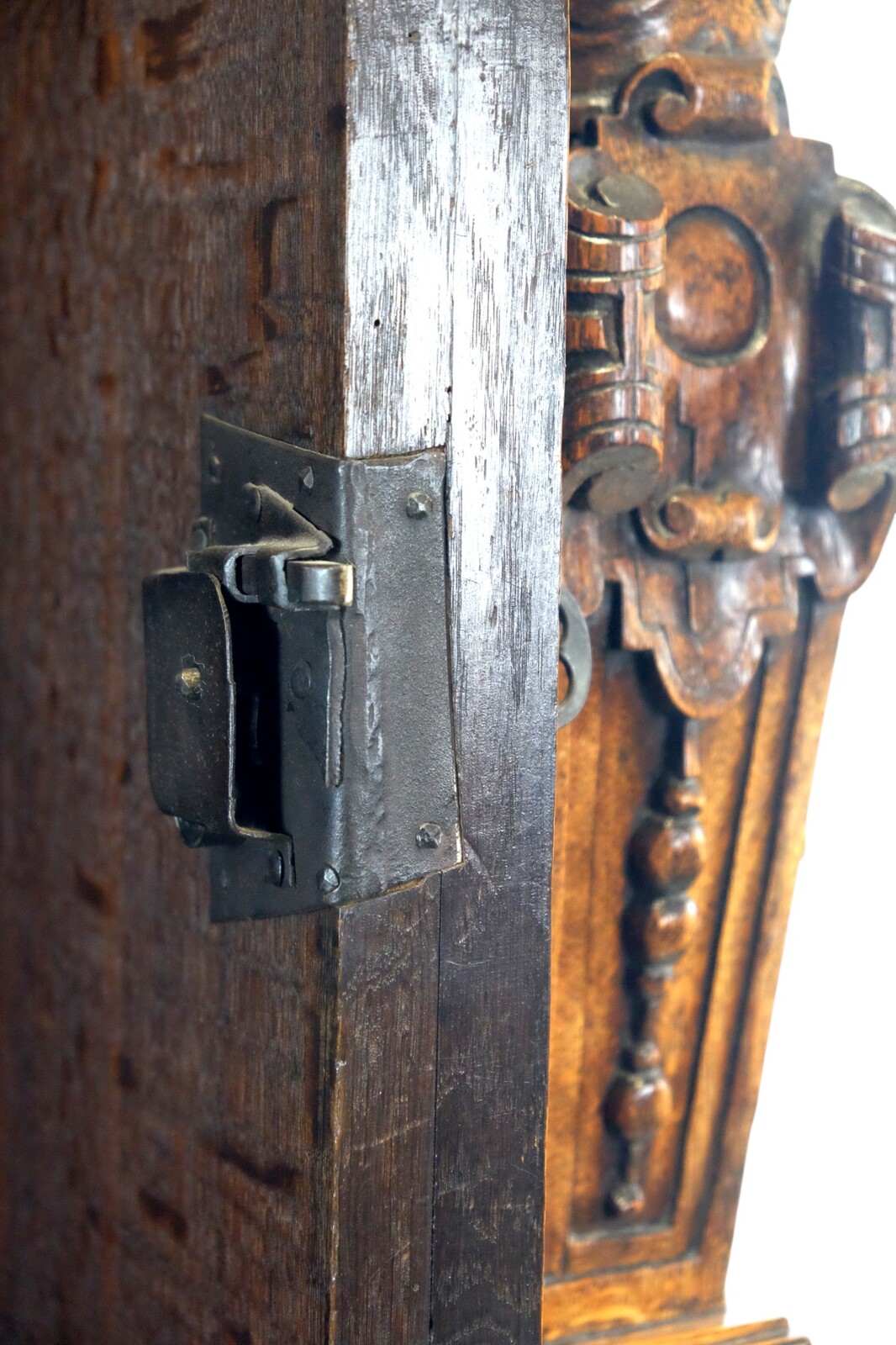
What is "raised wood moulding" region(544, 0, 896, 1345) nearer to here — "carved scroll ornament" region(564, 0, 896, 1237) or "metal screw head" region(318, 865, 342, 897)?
"carved scroll ornament" region(564, 0, 896, 1237)

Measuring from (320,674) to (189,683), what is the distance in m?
0.09

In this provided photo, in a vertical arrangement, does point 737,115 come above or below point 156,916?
above

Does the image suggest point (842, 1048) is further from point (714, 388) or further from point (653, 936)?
point (714, 388)

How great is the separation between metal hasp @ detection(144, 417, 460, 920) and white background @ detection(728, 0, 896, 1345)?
22.0 inches

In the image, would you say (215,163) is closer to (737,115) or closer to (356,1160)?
(737,115)

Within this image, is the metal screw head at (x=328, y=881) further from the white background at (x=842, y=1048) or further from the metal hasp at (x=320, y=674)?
the white background at (x=842, y=1048)

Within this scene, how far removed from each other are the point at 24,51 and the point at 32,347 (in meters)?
0.18

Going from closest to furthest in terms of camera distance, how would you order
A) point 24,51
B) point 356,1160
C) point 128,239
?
1. point 356,1160
2. point 128,239
3. point 24,51

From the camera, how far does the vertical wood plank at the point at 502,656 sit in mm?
641

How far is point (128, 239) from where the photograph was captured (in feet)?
2.63

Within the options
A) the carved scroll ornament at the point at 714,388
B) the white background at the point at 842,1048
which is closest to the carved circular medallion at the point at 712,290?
the carved scroll ornament at the point at 714,388

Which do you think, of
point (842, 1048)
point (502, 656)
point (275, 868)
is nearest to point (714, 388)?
point (502, 656)

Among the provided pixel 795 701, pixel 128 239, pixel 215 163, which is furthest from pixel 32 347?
pixel 795 701

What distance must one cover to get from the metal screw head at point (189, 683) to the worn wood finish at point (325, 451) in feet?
0.38
